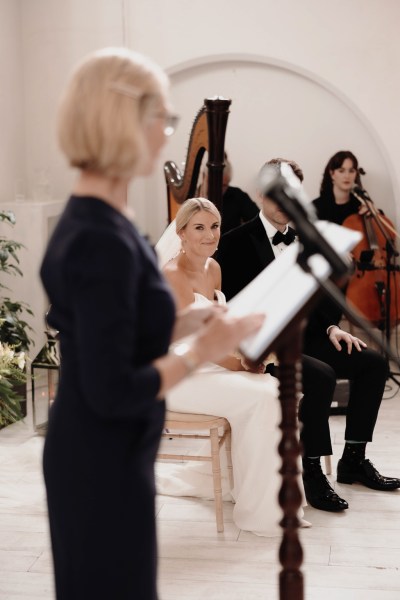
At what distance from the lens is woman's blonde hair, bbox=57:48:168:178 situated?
62.6 inches

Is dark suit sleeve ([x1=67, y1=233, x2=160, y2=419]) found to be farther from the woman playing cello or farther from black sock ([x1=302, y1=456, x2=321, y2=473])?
the woman playing cello

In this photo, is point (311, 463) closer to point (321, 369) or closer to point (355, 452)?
point (355, 452)

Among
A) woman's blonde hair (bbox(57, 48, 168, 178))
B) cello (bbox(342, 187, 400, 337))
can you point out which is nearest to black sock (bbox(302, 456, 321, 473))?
cello (bbox(342, 187, 400, 337))

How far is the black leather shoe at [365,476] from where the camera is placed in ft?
13.9

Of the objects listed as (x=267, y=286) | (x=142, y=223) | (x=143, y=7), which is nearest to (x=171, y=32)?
(x=143, y=7)

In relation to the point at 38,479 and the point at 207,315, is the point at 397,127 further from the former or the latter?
the point at 207,315

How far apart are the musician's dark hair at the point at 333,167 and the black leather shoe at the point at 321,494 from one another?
10.4 ft

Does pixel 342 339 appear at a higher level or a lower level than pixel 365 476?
higher

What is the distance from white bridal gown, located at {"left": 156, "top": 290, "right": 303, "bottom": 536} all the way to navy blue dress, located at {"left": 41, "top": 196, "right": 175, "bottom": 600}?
1982mm

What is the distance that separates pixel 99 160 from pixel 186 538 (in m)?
2.46

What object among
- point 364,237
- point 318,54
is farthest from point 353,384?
point 318,54

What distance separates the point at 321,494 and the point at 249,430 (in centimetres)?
49

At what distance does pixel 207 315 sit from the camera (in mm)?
1970

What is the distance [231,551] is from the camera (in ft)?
11.9
